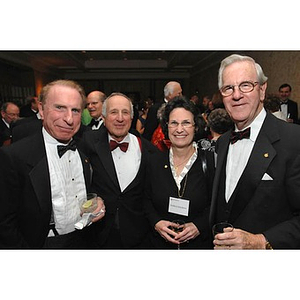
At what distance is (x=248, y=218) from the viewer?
164 cm

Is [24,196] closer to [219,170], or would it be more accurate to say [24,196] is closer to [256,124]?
[219,170]

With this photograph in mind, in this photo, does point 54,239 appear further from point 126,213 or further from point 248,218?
point 248,218

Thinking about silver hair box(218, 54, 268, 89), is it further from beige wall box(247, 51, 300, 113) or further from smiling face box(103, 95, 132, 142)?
beige wall box(247, 51, 300, 113)

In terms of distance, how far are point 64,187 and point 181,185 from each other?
3.06ft

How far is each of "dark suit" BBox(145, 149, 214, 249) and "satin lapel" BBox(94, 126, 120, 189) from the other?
303 millimetres

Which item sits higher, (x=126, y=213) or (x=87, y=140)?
(x=87, y=140)

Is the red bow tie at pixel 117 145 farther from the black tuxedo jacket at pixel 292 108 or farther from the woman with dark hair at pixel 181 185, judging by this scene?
the black tuxedo jacket at pixel 292 108

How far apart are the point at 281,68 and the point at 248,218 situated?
6676 mm

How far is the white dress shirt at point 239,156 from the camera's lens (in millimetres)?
1733

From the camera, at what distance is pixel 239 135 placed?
1.78 metres

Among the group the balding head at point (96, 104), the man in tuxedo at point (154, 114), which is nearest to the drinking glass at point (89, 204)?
the man in tuxedo at point (154, 114)

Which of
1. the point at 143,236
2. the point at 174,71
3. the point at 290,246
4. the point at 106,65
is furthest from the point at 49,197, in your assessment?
the point at 174,71

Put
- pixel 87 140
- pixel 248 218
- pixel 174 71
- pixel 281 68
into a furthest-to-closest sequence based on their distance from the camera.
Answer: pixel 174 71 < pixel 281 68 < pixel 87 140 < pixel 248 218

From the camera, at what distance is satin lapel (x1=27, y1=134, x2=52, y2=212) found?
68.8 inches
